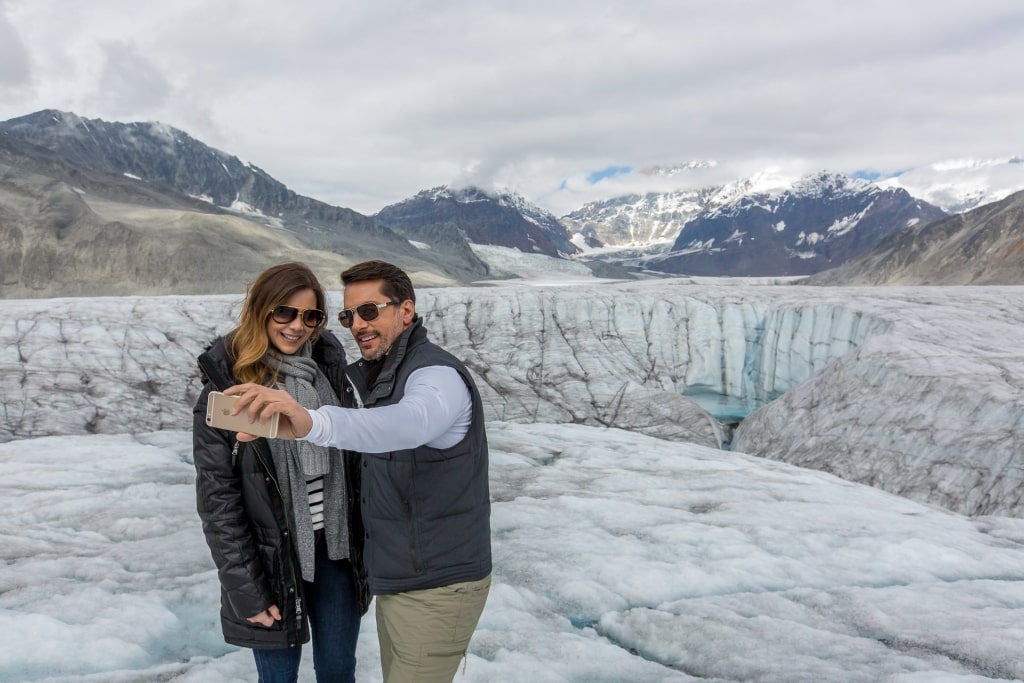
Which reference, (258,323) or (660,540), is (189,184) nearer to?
(660,540)

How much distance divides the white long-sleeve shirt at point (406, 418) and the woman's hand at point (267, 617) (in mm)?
977

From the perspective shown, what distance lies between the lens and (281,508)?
95.4 inches

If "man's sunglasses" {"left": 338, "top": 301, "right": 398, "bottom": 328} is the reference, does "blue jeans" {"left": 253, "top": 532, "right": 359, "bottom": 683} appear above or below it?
below

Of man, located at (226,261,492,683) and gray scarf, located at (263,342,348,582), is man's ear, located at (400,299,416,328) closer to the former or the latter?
man, located at (226,261,492,683)

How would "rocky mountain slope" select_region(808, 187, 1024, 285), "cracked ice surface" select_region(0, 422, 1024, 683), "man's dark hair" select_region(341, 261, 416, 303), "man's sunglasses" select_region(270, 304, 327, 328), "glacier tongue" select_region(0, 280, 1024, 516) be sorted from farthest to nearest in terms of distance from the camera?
1. "rocky mountain slope" select_region(808, 187, 1024, 285)
2. "glacier tongue" select_region(0, 280, 1024, 516)
3. "cracked ice surface" select_region(0, 422, 1024, 683)
4. "man's sunglasses" select_region(270, 304, 327, 328)
5. "man's dark hair" select_region(341, 261, 416, 303)

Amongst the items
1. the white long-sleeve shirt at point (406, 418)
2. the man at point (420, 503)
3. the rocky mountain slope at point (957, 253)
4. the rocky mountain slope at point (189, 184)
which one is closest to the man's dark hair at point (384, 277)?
the man at point (420, 503)

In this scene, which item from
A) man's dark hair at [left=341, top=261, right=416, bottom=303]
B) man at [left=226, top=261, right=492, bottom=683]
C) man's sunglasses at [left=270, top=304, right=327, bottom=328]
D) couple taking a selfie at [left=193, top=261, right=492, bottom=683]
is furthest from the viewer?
man's sunglasses at [left=270, top=304, right=327, bottom=328]

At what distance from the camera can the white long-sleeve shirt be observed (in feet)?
5.75

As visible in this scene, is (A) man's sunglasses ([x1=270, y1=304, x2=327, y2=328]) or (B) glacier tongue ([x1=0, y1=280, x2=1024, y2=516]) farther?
(B) glacier tongue ([x1=0, y1=280, x2=1024, y2=516])

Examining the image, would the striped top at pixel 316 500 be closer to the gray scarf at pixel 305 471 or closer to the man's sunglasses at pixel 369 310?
the gray scarf at pixel 305 471

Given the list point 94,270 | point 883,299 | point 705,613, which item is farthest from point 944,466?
point 94,270

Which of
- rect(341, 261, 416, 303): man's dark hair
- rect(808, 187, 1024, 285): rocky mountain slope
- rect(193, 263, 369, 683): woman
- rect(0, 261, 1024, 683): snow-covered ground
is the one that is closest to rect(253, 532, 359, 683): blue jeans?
rect(193, 263, 369, 683): woman

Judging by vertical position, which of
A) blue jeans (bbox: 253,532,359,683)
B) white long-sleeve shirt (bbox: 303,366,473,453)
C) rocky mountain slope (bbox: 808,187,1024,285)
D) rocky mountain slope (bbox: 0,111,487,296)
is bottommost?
blue jeans (bbox: 253,532,359,683)

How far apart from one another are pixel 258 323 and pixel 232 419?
810mm
